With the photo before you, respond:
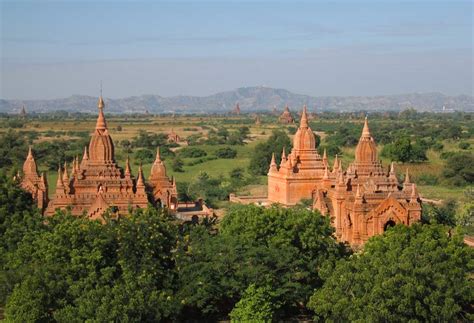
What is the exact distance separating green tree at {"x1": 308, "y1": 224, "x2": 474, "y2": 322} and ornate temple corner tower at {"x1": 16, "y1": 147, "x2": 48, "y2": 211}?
22.3 metres

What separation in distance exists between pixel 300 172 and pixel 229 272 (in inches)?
918

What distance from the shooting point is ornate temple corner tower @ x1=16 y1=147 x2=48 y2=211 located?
45844 mm

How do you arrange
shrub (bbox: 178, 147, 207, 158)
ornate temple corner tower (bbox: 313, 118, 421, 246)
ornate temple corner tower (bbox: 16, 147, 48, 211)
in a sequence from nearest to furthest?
ornate temple corner tower (bbox: 313, 118, 421, 246)
ornate temple corner tower (bbox: 16, 147, 48, 211)
shrub (bbox: 178, 147, 207, 158)

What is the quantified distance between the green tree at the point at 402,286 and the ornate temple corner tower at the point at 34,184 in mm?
22300

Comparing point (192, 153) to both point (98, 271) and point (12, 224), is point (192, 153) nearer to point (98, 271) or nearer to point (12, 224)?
point (12, 224)

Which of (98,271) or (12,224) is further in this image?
(12,224)

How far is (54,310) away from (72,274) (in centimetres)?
171

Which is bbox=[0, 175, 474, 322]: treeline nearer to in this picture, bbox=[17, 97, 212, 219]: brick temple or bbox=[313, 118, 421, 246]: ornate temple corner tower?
bbox=[17, 97, 212, 219]: brick temple

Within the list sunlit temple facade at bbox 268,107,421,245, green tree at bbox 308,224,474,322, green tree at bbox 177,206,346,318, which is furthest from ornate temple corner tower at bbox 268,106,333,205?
green tree at bbox 308,224,474,322

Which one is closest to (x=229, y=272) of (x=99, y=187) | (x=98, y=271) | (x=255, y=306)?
(x=255, y=306)

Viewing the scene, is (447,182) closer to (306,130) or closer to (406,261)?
(306,130)

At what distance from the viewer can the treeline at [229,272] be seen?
2661cm

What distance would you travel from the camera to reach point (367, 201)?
135ft

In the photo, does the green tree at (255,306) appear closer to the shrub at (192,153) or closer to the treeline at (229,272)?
the treeline at (229,272)
